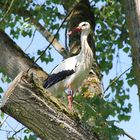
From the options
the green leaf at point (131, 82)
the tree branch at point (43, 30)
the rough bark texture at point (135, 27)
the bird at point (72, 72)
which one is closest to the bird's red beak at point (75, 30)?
the bird at point (72, 72)

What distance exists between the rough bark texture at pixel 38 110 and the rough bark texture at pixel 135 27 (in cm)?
86

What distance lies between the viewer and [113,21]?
30.8 ft

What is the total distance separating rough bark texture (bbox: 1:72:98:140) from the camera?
360 centimetres

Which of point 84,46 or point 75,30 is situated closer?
point 84,46

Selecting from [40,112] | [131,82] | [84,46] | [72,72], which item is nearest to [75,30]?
[84,46]

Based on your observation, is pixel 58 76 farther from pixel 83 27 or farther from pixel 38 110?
pixel 38 110

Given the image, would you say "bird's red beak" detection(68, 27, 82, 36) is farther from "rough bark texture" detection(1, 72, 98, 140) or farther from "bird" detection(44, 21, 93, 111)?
"rough bark texture" detection(1, 72, 98, 140)

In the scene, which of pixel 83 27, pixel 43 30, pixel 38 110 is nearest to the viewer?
pixel 38 110

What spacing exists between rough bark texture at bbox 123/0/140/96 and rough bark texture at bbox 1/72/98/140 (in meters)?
0.86

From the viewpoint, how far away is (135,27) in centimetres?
438

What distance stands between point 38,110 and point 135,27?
1.22m

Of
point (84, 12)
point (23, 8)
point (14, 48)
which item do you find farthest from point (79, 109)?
point (23, 8)

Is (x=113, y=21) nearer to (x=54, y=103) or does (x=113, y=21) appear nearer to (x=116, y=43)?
(x=116, y=43)

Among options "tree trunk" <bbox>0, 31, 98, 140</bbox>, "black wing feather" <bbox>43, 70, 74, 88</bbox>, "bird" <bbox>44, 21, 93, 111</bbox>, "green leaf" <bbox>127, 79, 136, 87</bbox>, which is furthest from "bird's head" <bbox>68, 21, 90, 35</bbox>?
"tree trunk" <bbox>0, 31, 98, 140</bbox>
